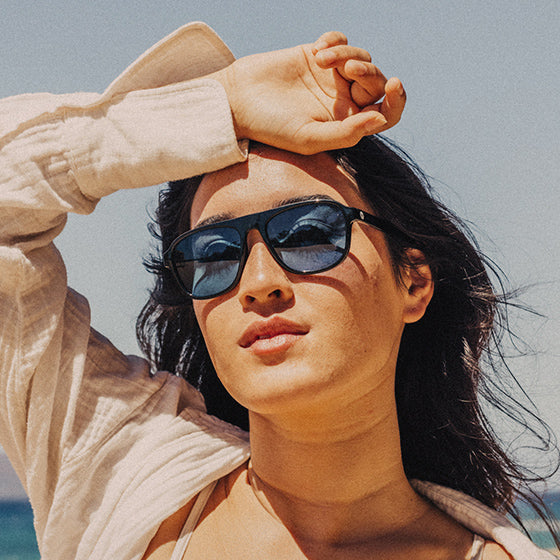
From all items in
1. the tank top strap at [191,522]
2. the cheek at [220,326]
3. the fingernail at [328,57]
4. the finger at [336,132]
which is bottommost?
the tank top strap at [191,522]

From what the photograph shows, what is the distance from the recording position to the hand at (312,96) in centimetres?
225

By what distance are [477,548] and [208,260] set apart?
127cm

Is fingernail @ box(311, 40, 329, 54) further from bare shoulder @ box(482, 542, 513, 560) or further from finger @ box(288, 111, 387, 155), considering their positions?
bare shoulder @ box(482, 542, 513, 560)

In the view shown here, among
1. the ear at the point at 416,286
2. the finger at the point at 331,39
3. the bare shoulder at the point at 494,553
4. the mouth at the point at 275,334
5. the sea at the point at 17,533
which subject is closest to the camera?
the mouth at the point at 275,334

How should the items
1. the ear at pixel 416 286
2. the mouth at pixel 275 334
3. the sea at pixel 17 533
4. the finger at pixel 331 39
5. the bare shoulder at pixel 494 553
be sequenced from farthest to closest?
1. the sea at pixel 17 533
2. the ear at pixel 416 286
3. the bare shoulder at pixel 494 553
4. the finger at pixel 331 39
5. the mouth at pixel 275 334

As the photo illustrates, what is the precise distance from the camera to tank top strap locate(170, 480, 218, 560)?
234 centimetres

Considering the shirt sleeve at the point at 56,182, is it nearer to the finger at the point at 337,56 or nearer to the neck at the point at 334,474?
the finger at the point at 337,56

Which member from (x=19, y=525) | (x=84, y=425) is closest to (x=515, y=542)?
(x=84, y=425)

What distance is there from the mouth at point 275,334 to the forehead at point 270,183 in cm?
36

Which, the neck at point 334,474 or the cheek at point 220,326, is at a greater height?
the cheek at point 220,326

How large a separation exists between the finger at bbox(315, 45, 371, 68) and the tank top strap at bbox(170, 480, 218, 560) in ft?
4.65

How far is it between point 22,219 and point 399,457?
1.47m

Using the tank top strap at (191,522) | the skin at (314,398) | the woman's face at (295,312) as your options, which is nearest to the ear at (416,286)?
the skin at (314,398)

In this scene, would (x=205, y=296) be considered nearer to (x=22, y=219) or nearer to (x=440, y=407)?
(x=22, y=219)
